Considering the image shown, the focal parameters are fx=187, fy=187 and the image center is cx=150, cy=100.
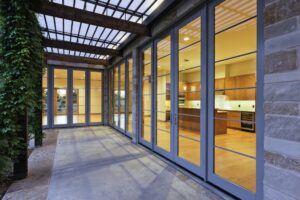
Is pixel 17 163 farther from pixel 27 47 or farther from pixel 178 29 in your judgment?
pixel 178 29

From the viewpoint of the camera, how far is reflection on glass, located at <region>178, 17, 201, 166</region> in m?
3.75

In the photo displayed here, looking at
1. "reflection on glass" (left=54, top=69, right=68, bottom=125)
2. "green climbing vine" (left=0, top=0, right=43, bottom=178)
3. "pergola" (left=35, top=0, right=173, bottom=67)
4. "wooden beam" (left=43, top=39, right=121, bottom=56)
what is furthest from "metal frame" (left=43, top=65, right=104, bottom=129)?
"green climbing vine" (left=0, top=0, right=43, bottom=178)

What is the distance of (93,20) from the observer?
4.19 metres

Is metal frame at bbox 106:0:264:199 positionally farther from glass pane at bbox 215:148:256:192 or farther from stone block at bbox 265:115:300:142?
stone block at bbox 265:115:300:142

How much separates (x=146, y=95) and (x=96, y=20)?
2.55 meters

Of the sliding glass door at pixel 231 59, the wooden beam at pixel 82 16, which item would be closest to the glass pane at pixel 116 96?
the wooden beam at pixel 82 16

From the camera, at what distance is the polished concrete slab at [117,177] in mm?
2906

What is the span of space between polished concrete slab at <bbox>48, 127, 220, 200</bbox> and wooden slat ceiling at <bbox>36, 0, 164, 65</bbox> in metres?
3.22

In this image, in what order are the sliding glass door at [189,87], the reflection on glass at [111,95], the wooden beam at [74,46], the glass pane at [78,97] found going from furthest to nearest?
the glass pane at [78,97] → the reflection on glass at [111,95] → the wooden beam at [74,46] → the sliding glass door at [189,87]

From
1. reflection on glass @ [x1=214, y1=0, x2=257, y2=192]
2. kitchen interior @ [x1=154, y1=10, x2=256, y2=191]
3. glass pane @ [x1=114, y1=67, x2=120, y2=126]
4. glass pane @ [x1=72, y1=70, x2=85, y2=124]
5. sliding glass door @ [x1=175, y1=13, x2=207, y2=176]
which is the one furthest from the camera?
glass pane @ [x1=72, y1=70, x2=85, y2=124]

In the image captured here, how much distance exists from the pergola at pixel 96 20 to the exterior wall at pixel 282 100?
2537 mm

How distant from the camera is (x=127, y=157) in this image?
4.79 m

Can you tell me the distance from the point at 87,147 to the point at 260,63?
5150 millimetres

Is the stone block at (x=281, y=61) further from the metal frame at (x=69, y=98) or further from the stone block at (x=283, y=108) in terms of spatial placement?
the metal frame at (x=69, y=98)
